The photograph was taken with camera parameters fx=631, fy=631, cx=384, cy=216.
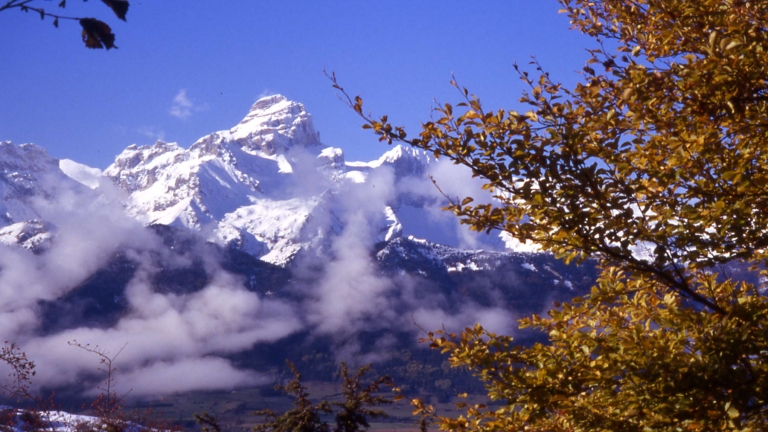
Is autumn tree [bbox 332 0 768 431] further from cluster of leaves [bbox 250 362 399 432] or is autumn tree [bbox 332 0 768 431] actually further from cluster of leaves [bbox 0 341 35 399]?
cluster of leaves [bbox 250 362 399 432]

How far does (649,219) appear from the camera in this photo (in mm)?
4562

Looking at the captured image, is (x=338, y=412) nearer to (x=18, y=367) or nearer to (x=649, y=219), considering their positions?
(x=18, y=367)

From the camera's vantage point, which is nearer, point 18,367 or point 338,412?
point 18,367

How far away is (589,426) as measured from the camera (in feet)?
13.4

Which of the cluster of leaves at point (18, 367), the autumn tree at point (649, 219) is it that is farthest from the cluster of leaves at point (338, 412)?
the autumn tree at point (649, 219)

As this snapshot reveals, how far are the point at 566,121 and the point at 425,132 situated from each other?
1.11m

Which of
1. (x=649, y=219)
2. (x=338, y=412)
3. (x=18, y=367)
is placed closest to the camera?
(x=649, y=219)

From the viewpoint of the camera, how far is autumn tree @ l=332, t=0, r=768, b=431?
390 cm

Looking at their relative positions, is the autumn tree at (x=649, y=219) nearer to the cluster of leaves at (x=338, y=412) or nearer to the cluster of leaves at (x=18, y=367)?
the cluster of leaves at (x=18, y=367)

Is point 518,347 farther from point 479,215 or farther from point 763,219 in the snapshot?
point 763,219

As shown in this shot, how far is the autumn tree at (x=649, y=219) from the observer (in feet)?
12.8

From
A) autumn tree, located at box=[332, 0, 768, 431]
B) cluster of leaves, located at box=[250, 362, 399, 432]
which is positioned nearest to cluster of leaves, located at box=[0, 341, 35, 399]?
autumn tree, located at box=[332, 0, 768, 431]

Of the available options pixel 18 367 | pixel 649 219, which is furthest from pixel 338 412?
pixel 649 219

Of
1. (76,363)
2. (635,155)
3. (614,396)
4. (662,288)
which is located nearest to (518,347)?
(614,396)
